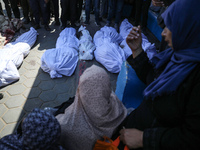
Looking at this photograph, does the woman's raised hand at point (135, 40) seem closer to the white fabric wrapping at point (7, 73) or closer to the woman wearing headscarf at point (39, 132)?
the woman wearing headscarf at point (39, 132)

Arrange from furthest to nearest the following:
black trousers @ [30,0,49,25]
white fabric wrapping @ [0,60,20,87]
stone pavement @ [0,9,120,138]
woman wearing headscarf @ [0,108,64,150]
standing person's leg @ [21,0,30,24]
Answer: standing person's leg @ [21,0,30,24], black trousers @ [30,0,49,25], white fabric wrapping @ [0,60,20,87], stone pavement @ [0,9,120,138], woman wearing headscarf @ [0,108,64,150]

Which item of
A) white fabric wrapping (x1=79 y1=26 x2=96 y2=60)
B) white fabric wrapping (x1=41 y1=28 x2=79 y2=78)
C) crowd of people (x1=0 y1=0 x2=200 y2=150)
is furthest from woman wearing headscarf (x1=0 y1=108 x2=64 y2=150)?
white fabric wrapping (x1=79 y1=26 x2=96 y2=60)

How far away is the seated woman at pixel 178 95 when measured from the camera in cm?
92

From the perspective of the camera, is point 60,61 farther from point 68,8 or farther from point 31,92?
point 68,8

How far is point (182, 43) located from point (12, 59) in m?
3.31

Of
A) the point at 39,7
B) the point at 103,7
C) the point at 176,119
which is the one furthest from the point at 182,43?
the point at 103,7

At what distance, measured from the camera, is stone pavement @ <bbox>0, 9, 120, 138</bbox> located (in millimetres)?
2480

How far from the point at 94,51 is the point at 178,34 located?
2.71m

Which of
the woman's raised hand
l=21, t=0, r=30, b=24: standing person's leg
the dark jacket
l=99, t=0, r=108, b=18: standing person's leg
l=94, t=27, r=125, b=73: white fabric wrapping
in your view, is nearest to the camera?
the dark jacket

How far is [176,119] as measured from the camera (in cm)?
103

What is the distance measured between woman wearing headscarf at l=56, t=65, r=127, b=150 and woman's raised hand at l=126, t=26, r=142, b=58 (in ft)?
1.53

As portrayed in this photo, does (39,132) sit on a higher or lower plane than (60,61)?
higher

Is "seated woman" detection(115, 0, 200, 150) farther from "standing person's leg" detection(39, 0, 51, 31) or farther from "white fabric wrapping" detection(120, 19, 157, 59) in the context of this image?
"standing person's leg" detection(39, 0, 51, 31)

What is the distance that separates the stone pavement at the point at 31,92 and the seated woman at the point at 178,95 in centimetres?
194
